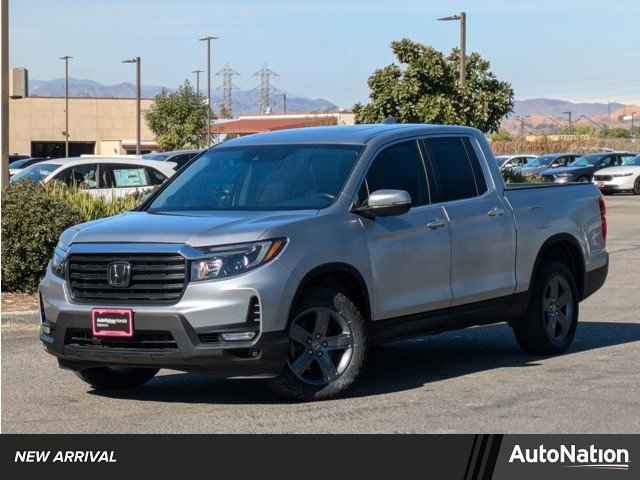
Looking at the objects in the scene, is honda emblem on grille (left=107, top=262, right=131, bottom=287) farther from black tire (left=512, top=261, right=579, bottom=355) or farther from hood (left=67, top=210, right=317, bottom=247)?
black tire (left=512, top=261, right=579, bottom=355)

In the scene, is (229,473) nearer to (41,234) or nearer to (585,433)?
(585,433)

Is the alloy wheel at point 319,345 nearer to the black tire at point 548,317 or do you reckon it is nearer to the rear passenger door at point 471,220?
the rear passenger door at point 471,220

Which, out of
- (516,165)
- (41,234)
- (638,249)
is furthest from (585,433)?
(516,165)

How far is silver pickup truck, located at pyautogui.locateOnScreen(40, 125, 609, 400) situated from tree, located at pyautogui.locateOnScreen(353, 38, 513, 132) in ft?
97.1

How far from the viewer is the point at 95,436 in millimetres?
7945

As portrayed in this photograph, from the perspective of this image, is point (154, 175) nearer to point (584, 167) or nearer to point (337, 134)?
point (337, 134)

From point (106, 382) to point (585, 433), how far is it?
11.8ft

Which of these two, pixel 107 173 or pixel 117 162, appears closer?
pixel 107 173

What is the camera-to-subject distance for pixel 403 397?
9469mm

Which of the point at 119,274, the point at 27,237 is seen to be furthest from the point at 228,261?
the point at 27,237

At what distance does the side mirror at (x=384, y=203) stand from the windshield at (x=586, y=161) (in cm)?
4217

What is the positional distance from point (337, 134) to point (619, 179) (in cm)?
4083

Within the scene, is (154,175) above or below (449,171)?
below

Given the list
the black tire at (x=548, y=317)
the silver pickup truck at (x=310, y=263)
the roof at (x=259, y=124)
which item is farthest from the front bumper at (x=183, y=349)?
the roof at (x=259, y=124)
